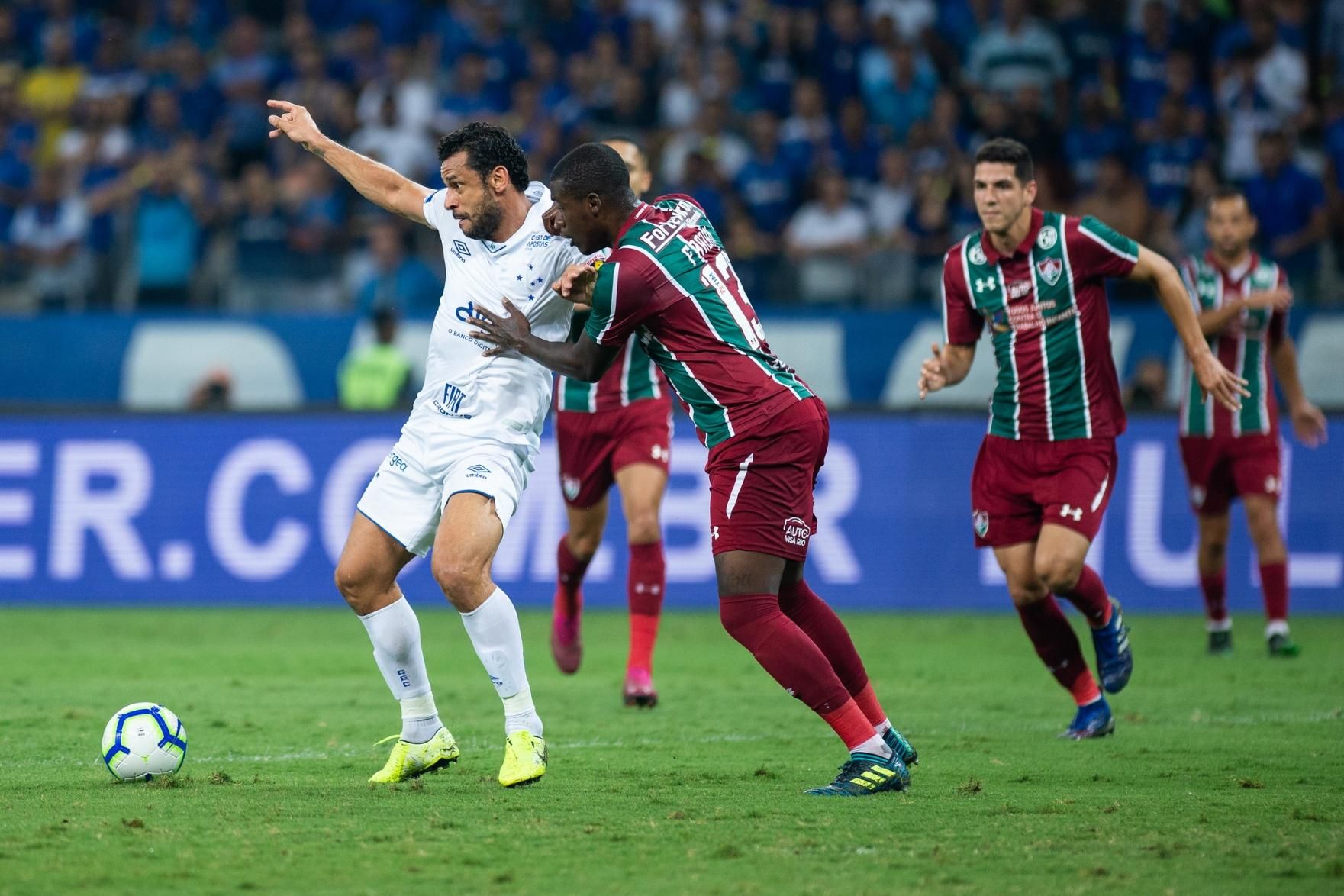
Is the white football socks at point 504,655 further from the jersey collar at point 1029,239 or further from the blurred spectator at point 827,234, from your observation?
the blurred spectator at point 827,234

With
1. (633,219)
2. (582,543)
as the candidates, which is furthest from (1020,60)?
(633,219)

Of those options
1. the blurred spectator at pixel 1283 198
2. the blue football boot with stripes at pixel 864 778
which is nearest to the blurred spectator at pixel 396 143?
the blurred spectator at pixel 1283 198

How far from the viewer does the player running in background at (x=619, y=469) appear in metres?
9.15

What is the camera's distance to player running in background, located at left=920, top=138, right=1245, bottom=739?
301 inches

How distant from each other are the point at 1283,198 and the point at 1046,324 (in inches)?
305

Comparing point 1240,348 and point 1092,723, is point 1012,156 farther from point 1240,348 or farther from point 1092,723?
point 1240,348

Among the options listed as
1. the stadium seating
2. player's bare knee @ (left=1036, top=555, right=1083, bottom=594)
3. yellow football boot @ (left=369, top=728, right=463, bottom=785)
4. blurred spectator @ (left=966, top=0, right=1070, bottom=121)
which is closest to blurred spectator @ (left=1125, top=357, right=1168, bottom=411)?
blurred spectator @ (left=966, top=0, right=1070, bottom=121)

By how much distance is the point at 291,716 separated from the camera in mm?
8289

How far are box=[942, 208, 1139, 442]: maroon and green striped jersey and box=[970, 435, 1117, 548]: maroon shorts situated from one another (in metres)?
0.06

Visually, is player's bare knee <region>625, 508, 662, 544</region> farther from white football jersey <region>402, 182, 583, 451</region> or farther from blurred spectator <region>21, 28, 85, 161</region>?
blurred spectator <region>21, 28, 85, 161</region>

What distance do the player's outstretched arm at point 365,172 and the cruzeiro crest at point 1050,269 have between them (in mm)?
2719

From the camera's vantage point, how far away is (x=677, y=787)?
6.38 meters

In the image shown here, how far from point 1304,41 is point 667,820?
12995 mm

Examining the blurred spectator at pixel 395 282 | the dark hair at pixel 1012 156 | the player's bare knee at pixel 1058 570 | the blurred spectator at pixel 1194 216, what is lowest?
the player's bare knee at pixel 1058 570
